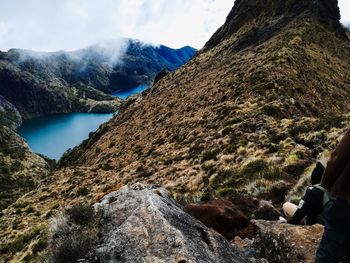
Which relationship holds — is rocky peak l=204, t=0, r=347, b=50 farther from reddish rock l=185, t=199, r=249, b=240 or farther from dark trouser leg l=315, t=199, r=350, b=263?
dark trouser leg l=315, t=199, r=350, b=263

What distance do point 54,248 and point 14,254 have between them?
818 inches

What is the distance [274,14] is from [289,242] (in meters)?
85.9

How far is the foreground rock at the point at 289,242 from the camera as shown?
762 centimetres

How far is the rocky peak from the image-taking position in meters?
80.8

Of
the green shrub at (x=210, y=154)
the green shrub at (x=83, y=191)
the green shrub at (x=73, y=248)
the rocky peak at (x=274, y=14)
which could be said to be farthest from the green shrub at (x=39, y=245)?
the rocky peak at (x=274, y=14)

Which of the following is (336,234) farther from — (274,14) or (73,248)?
(274,14)

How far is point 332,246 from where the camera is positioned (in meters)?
5.18

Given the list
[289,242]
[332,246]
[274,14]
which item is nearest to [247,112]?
[289,242]

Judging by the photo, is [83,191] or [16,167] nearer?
[83,191]

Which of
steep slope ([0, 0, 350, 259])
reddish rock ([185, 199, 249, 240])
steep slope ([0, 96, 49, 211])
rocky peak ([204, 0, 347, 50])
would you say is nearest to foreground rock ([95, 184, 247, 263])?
reddish rock ([185, 199, 249, 240])

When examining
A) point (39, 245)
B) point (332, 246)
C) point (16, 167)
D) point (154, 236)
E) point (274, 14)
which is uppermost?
point (16, 167)

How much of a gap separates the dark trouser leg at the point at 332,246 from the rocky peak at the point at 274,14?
252 feet

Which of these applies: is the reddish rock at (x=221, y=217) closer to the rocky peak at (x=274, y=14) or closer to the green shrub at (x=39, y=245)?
the green shrub at (x=39, y=245)

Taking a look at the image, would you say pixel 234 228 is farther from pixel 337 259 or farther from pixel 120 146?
pixel 120 146
